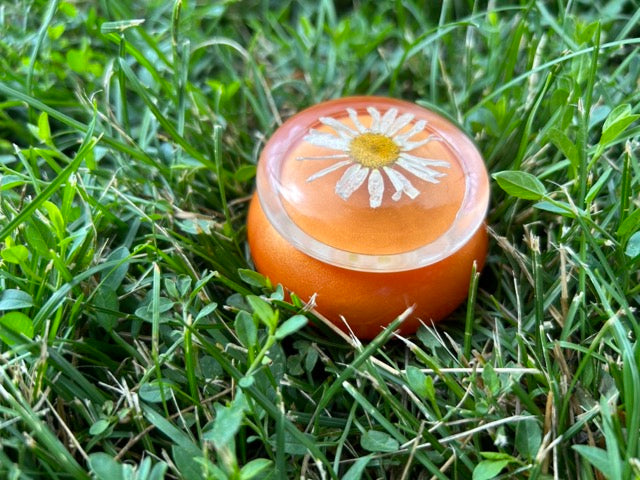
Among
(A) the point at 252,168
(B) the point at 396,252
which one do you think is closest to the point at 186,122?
(A) the point at 252,168

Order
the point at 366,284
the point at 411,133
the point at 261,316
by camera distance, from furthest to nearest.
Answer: the point at 411,133, the point at 366,284, the point at 261,316

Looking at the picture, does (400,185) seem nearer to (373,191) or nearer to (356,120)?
(373,191)

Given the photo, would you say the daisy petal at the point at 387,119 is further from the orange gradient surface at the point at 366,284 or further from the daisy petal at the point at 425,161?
the orange gradient surface at the point at 366,284

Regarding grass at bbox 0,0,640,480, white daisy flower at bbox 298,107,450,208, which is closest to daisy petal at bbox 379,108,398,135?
white daisy flower at bbox 298,107,450,208

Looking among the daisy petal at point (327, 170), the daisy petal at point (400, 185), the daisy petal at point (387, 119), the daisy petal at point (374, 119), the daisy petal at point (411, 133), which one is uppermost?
the daisy petal at point (374, 119)

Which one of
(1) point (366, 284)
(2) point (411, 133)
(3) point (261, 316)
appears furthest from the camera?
(2) point (411, 133)

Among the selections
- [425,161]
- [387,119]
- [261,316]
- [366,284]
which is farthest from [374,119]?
[261,316]

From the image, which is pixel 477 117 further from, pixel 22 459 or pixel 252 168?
pixel 22 459

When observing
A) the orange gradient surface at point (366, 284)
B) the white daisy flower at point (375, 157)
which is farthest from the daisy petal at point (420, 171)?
the orange gradient surface at point (366, 284)
